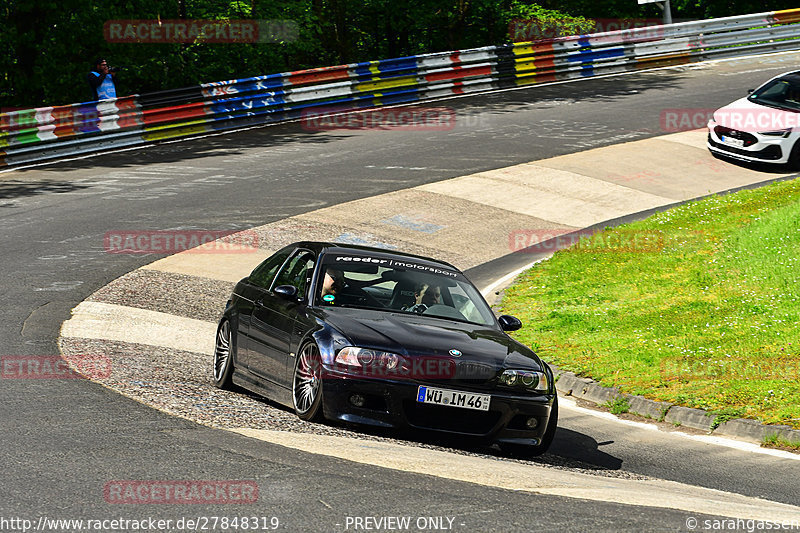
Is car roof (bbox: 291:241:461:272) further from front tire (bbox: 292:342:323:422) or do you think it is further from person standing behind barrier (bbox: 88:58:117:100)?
person standing behind barrier (bbox: 88:58:117:100)

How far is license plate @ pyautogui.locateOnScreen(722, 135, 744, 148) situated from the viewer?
2326 centimetres

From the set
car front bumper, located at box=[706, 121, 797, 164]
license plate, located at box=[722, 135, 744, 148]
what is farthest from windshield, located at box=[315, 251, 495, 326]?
license plate, located at box=[722, 135, 744, 148]

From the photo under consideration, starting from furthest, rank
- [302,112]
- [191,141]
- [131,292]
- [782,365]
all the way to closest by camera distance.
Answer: [302,112] < [191,141] < [131,292] < [782,365]

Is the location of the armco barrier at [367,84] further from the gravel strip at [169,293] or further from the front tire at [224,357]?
the front tire at [224,357]

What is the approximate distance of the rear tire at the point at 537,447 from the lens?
8.45 m

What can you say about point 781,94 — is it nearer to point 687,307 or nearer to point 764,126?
point 764,126

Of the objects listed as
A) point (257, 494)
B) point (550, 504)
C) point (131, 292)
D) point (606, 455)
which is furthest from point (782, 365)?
point (131, 292)

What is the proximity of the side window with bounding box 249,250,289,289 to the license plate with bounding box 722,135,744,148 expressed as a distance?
15.5 meters

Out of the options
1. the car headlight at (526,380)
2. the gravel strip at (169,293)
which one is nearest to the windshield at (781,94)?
the gravel strip at (169,293)

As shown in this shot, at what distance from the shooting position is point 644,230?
1852cm

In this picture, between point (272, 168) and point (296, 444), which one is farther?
point (272, 168)

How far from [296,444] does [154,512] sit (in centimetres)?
158

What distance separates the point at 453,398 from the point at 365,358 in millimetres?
723

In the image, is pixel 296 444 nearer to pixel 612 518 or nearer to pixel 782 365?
pixel 612 518
